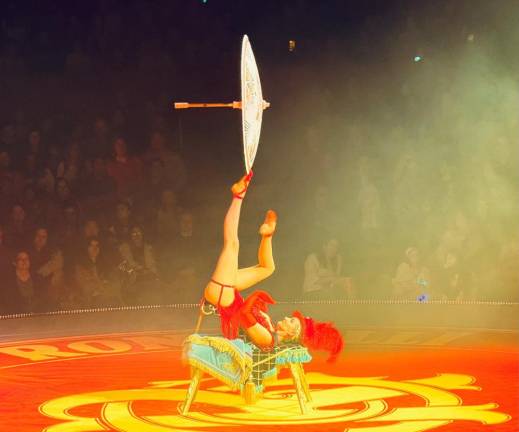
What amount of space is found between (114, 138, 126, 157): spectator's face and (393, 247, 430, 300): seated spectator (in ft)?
12.2

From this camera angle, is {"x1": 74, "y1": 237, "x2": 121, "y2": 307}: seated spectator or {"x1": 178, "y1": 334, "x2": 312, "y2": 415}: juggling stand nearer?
{"x1": 178, "y1": 334, "x2": 312, "y2": 415}: juggling stand

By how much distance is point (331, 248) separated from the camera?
36.3ft

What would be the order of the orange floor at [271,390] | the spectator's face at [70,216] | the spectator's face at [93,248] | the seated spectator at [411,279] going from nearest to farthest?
1. the orange floor at [271,390]
2. the spectator's face at [93,248]
3. the spectator's face at [70,216]
4. the seated spectator at [411,279]

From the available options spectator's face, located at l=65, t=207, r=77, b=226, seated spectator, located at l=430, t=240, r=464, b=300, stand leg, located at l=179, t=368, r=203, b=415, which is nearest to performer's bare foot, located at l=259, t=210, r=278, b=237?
stand leg, located at l=179, t=368, r=203, b=415

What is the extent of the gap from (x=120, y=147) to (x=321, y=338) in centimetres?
662

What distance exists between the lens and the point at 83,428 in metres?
4.93

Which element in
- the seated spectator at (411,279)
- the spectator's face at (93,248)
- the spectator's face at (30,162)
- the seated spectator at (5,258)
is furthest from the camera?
the spectator's face at (30,162)

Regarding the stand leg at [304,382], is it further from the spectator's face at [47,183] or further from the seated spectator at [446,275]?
the spectator's face at [47,183]

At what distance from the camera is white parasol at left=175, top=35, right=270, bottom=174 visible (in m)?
4.71

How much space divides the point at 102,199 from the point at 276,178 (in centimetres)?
232

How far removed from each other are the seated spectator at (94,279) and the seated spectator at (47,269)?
0.77ft

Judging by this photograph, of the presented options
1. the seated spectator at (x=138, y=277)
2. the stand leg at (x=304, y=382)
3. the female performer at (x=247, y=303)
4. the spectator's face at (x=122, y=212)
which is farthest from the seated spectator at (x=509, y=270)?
the female performer at (x=247, y=303)

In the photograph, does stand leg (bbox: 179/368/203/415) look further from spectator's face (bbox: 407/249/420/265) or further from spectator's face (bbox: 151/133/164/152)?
spectator's face (bbox: 151/133/164/152)

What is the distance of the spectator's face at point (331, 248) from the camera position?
11.1 meters
